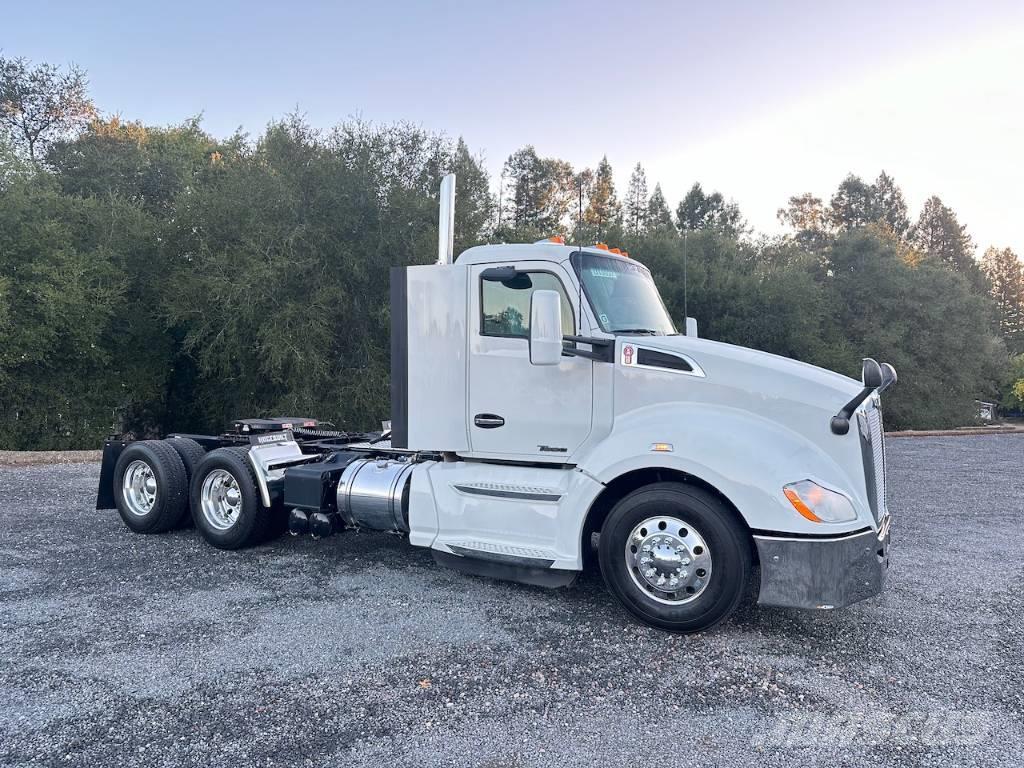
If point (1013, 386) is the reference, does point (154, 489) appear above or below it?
below

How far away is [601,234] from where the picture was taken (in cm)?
2698

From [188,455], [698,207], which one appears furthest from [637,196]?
[188,455]

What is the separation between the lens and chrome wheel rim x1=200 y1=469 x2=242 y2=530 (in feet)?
20.9

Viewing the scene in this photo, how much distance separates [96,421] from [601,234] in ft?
62.2

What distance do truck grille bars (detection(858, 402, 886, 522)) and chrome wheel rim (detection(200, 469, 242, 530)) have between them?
529 cm

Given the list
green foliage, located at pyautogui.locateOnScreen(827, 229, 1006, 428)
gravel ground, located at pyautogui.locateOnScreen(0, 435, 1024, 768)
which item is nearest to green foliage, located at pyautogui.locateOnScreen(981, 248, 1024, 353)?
green foliage, located at pyautogui.locateOnScreen(827, 229, 1006, 428)

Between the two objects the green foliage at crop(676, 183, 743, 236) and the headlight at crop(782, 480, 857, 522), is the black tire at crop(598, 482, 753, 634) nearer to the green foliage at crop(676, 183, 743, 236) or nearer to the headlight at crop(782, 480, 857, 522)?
the headlight at crop(782, 480, 857, 522)

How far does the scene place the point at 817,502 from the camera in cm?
394

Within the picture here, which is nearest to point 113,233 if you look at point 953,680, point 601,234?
point 601,234

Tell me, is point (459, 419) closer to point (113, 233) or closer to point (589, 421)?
point (589, 421)

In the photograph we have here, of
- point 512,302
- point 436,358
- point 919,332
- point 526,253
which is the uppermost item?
point 919,332

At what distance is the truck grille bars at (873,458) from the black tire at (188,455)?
5.95m

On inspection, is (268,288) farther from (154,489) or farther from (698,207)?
(698,207)

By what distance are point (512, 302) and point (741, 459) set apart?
6.58ft
